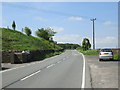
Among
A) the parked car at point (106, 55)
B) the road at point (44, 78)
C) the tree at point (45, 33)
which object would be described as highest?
the tree at point (45, 33)

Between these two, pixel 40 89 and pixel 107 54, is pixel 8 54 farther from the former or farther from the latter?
pixel 40 89

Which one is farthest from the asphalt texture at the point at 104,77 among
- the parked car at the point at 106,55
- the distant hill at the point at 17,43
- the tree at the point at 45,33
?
the tree at the point at 45,33

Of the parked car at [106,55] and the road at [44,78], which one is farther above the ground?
the parked car at [106,55]

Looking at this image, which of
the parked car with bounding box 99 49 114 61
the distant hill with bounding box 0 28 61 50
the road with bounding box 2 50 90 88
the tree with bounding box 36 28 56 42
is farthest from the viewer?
the tree with bounding box 36 28 56 42

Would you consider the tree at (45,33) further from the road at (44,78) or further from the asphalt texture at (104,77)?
the road at (44,78)

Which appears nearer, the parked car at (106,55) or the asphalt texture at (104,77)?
the asphalt texture at (104,77)

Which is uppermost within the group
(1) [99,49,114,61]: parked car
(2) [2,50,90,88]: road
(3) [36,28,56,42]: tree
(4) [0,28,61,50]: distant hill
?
(3) [36,28,56,42]: tree

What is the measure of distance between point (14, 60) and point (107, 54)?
1123cm

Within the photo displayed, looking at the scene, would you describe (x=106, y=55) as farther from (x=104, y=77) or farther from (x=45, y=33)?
(x=45, y=33)

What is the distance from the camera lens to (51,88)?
26.8 ft

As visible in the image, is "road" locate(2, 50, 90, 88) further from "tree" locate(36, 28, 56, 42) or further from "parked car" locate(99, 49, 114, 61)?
"tree" locate(36, 28, 56, 42)

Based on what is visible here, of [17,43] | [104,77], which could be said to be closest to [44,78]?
[104,77]

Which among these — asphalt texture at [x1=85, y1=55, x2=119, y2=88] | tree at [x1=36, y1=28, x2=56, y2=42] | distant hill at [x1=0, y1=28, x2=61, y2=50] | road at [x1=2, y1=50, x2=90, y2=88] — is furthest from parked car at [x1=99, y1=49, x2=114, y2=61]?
tree at [x1=36, y1=28, x2=56, y2=42]

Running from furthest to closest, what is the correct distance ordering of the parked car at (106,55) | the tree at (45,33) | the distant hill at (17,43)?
the tree at (45,33) < the distant hill at (17,43) < the parked car at (106,55)
